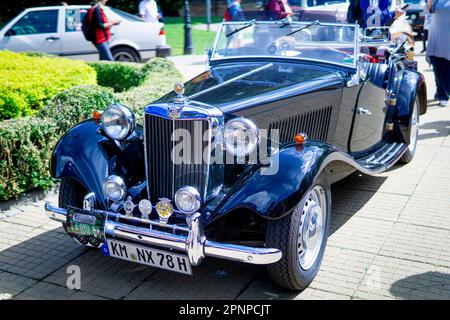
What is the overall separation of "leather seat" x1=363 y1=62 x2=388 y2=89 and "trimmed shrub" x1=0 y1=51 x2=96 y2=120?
3.87 m

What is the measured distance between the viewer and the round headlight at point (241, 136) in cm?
373

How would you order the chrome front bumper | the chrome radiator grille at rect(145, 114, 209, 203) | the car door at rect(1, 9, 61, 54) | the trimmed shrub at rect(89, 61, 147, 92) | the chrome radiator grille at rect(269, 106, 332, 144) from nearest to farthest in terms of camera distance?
the chrome front bumper, the chrome radiator grille at rect(145, 114, 209, 203), the chrome radiator grille at rect(269, 106, 332, 144), the trimmed shrub at rect(89, 61, 147, 92), the car door at rect(1, 9, 61, 54)

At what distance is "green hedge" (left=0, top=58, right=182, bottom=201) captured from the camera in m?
5.37

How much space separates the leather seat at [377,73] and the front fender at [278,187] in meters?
2.16

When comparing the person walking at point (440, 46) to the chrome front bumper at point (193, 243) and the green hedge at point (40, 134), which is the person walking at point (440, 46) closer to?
the green hedge at point (40, 134)

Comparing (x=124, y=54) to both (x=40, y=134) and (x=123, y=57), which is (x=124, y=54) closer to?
(x=123, y=57)

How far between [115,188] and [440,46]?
6499 mm

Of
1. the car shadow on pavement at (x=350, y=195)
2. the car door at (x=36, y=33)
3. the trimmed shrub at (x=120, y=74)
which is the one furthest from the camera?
the car door at (x=36, y=33)

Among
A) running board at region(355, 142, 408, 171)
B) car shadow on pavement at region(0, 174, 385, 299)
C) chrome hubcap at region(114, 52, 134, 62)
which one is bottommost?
car shadow on pavement at region(0, 174, 385, 299)

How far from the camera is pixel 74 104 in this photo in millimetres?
6176

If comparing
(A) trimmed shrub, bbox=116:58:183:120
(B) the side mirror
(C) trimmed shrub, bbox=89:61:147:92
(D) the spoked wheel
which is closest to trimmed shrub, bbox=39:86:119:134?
(A) trimmed shrub, bbox=116:58:183:120

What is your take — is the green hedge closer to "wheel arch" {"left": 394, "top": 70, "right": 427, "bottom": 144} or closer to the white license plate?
the white license plate

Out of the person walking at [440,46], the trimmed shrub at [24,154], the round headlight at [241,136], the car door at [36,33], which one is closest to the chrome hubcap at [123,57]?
the car door at [36,33]
